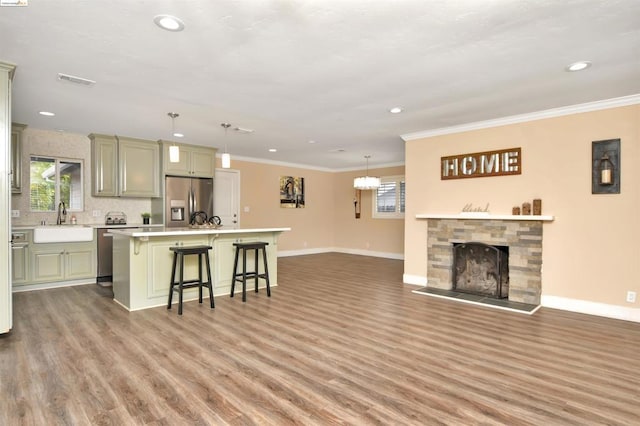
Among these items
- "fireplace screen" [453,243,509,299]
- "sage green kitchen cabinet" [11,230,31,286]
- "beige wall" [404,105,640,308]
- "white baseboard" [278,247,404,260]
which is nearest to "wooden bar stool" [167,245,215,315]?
"sage green kitchen cabinet" [11,230,31,286]

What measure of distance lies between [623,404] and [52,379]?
151 inches

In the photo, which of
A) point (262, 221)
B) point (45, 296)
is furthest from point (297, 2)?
point (262, 221)

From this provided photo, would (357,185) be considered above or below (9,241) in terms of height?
above

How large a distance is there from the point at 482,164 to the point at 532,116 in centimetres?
85

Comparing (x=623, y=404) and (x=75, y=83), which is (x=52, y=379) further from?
(x=623, y=404)

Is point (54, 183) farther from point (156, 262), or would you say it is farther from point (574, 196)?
point (574, 196)

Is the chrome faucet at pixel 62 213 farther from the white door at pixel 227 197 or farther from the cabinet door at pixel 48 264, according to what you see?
the white door at pixel 227 197

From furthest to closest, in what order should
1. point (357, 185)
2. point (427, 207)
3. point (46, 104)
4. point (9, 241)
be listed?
point (357, 185), point (427, 207), point (46, 104), point (9, 241)

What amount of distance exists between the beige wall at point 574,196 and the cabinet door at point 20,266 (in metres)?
6.36

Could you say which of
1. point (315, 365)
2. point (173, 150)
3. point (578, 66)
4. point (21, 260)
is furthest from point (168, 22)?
point (21, 260)

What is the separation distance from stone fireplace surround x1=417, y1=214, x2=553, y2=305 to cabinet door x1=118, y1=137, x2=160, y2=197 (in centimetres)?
478

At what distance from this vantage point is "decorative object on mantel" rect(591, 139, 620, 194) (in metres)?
4.02

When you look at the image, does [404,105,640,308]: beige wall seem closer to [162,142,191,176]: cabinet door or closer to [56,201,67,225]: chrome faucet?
[162,142,191,176]: cabinet door

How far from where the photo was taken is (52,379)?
2.51m
